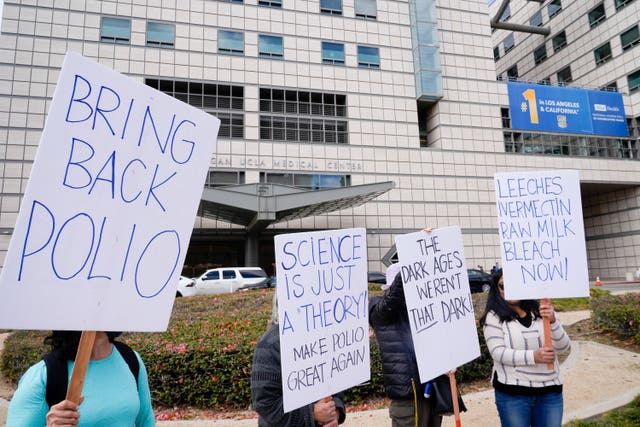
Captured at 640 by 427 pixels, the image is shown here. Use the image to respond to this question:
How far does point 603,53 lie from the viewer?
36719 mm

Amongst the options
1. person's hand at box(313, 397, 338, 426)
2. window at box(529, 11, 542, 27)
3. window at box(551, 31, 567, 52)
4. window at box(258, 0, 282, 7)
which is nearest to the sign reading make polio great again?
window at box(551, 31, 567, 52)

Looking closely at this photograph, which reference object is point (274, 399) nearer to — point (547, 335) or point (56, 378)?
point (56, 378)

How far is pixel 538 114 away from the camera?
3278 centimetres

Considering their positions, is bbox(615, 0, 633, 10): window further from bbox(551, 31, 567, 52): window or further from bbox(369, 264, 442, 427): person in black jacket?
bbox(369, 264, 442, 427): person in black jacket

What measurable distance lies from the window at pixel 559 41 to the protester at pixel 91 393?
48.4 m

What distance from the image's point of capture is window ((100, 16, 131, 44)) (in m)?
26.9

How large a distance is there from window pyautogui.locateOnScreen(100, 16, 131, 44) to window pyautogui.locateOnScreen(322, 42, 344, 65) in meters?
13.4

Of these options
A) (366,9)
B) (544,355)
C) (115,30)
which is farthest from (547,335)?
(366,9)

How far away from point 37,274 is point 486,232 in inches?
1257

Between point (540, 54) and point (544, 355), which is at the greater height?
point (540, 54)

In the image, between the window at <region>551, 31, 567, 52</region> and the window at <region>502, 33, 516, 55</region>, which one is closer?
the window at <region>551, 31, 567, 52</region>

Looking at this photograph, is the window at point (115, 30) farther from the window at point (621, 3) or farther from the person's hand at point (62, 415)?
the window at point (621, 3)

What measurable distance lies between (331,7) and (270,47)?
6.01 m

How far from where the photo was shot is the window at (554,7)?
134 feet
